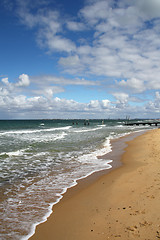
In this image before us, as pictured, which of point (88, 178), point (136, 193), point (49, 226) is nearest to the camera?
point (49, 226)

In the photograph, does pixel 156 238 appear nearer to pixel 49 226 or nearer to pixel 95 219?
pixel 95 219

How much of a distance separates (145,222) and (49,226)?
2.48 m

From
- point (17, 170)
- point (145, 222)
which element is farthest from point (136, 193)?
point (17, 170)

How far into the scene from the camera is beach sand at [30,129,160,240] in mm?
4035

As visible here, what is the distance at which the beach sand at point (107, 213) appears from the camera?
159 inches

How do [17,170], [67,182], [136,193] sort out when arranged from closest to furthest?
[136,193]
[67,182]
[17,170]

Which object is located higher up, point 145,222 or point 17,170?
point 145,222

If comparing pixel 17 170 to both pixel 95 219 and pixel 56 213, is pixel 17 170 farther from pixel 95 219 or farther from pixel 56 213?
pixel 95 219

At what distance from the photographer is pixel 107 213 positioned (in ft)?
16.2

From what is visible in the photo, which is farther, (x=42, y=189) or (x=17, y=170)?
(x=17, y=170)

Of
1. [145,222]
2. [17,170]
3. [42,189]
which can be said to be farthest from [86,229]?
[17,170]

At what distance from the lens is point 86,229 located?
430cm

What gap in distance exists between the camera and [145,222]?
4.25 meters

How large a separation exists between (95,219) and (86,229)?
1.56 feet
